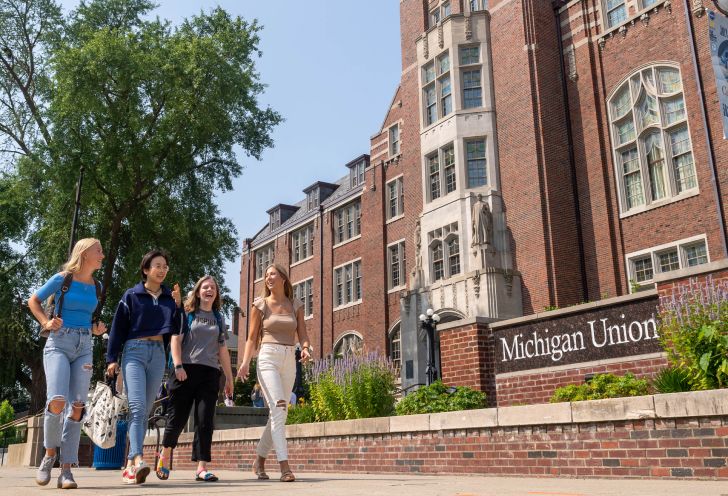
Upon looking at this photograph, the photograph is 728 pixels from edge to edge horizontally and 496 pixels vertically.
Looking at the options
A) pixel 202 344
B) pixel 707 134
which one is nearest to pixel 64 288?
pixel 202 344

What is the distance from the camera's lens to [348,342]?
31875mm

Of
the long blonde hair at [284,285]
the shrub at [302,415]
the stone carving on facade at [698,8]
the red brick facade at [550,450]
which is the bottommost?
the red brick facade at [550,450]

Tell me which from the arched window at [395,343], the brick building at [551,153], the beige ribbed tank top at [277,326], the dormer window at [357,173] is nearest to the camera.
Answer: the beige ribbed tank top at [277,326]

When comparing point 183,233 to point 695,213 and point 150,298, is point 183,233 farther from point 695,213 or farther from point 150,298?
point 150,298

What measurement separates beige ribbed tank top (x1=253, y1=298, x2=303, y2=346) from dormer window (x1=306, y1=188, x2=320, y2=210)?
1284 inches

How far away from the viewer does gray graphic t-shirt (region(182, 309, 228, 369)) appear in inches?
245

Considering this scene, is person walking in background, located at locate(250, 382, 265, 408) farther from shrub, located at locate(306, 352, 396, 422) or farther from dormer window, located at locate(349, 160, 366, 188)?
dormer window, located at locate(349, 160, 366, 188)

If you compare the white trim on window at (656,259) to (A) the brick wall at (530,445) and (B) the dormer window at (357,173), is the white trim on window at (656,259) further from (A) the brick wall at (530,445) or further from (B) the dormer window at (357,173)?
(B) the dormer window at (357,173)

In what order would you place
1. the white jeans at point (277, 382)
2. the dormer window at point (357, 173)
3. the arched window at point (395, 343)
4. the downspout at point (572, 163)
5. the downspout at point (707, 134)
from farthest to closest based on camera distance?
the dormer window at point (357, 173) < the arched window at point (395, 343) < the downspout at point (572, 163) < the downspout at point (707, 134) < the white jeans at point (277, 382)

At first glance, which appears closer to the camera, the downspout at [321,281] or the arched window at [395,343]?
the arched window at [395,343]

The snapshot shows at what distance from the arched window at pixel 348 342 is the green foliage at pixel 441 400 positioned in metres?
21.1

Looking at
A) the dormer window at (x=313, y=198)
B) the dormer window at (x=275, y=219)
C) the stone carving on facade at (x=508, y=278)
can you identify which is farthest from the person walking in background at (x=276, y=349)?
the dormer window at (x=275, y=219)

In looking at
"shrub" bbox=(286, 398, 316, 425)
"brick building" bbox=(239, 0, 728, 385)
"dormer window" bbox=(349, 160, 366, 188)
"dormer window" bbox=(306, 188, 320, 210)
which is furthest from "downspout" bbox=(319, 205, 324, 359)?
"shrub" bbox=(286, 398, 316, 425)

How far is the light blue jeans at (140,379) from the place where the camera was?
17.7ft
